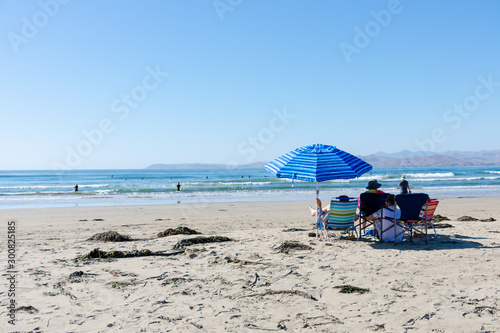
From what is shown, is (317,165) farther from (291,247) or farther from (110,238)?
(110,238)

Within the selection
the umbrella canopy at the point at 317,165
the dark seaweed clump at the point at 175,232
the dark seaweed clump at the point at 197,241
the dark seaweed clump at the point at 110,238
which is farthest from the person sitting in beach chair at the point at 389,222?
the dark seaweed clump at the point at 110,238

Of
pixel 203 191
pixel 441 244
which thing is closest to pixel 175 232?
pixel 441 244

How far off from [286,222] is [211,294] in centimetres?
825

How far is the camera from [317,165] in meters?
7.11

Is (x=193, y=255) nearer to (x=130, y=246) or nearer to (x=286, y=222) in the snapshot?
(x=130, y=246)

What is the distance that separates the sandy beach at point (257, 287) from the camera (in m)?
3.55

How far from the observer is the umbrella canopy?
702cm

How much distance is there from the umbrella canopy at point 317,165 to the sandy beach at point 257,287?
1.34m

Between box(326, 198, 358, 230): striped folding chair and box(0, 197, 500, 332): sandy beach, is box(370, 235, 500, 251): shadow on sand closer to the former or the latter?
box(0, 197, 500, 332): sandy beach

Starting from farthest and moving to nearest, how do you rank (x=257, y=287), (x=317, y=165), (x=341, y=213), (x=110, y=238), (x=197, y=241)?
(x=110, y=238), (x=197, y=241), (x=341, y=213), (x=317, y=165), (x=257, y=287)

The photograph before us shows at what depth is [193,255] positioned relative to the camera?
6.32m

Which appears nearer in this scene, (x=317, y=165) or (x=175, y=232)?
(x=317, y=165)

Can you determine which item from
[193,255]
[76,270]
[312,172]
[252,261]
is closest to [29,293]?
[76,270]

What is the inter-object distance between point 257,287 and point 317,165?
10.4ft
